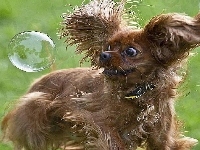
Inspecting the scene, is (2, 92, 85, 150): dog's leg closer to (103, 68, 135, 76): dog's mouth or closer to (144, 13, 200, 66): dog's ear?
(103, 68, 135, 76): dog's mouth

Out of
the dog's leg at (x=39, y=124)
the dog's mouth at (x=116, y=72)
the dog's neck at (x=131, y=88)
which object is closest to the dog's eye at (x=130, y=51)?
the dog's mouth at (x=116, y=72)

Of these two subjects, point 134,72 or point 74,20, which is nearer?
point 134,72

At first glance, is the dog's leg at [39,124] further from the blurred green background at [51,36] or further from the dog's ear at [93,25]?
the blurred green background at [51,36]

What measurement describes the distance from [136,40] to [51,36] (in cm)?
425

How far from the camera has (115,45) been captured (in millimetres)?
5051

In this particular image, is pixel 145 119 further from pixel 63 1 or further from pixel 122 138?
pixel 63 1

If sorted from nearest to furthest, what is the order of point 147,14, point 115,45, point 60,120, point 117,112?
point 115,45 < point 117,112 < point 60,120 < point 147,14

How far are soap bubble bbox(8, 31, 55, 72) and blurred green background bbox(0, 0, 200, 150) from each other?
65cm

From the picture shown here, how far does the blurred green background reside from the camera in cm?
773

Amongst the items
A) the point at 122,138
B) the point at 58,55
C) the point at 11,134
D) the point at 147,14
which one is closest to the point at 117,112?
the point at 122,138

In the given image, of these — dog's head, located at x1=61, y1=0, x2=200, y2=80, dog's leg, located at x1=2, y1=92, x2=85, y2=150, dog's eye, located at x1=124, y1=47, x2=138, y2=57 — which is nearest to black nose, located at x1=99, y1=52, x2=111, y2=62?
dog's head, located at x1=61, y1=0, x2=200, y2=80

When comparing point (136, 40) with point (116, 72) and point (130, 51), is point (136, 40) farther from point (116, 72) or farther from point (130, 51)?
point (116, 72)

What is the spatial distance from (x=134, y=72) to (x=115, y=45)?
0.76ft

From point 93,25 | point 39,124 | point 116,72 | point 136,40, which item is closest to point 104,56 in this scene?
point 116,72
